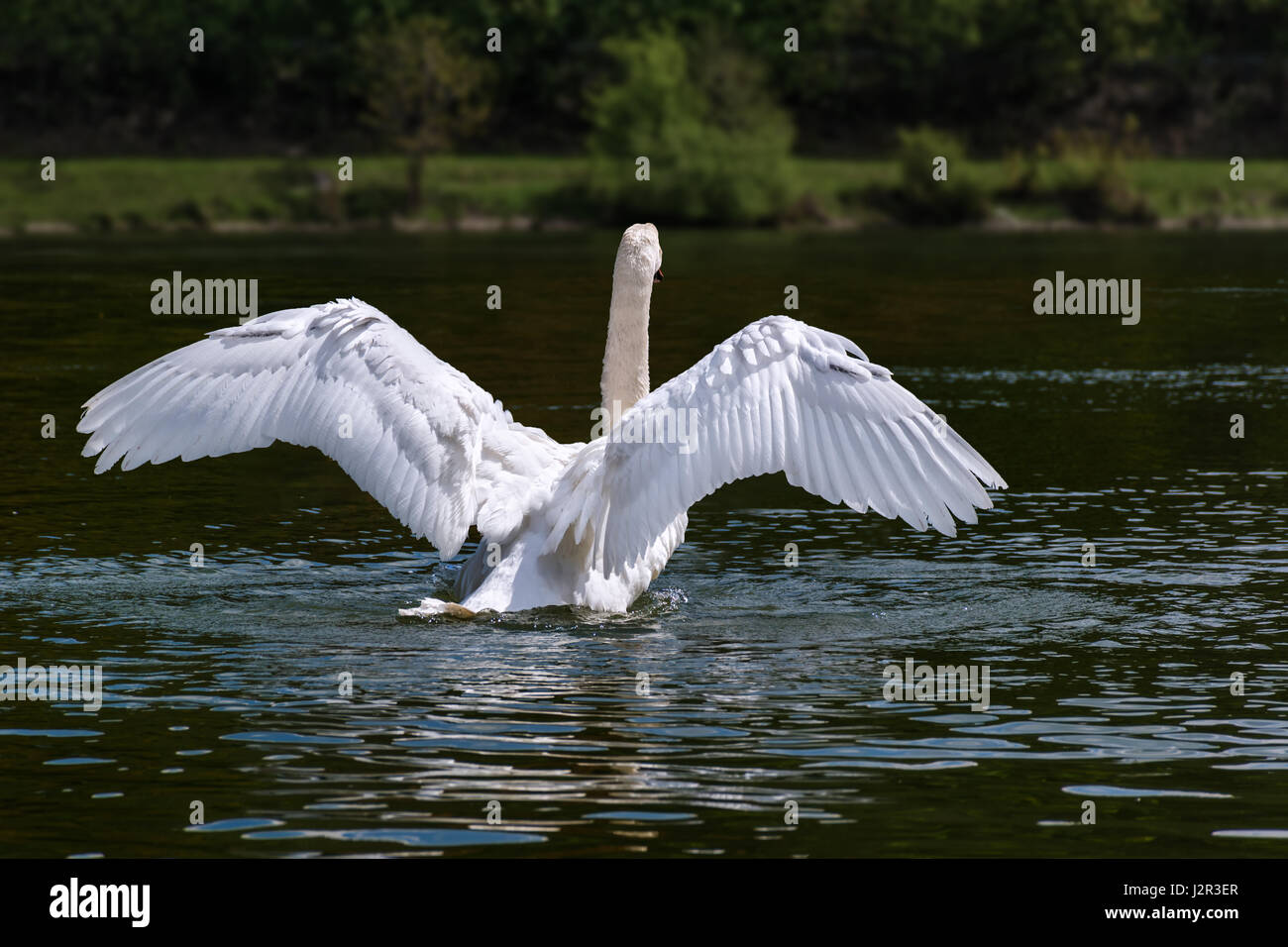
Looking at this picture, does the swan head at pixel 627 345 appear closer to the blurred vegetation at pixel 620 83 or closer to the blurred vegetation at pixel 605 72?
the blurred vegetation at pixel 620 83

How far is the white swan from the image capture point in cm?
1293

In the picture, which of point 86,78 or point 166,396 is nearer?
point 166,396

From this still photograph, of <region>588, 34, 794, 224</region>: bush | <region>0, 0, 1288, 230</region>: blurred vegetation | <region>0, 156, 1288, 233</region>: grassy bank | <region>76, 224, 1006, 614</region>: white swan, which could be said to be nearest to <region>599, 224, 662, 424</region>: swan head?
<region>76, 224, 1006, 614</region>: white swan

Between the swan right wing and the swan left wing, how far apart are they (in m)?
1.38

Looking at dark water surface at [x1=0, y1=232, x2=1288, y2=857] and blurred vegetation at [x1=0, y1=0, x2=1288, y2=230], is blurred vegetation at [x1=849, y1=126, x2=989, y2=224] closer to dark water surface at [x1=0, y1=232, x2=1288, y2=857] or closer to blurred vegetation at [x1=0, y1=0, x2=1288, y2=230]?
blurred vegetation at [x1=0, y1=0, x2=1288, y2=230]

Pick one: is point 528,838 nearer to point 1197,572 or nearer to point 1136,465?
point 1197,572

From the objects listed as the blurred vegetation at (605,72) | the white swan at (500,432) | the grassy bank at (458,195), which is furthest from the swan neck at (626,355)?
the blurred vegetation at (605,72)

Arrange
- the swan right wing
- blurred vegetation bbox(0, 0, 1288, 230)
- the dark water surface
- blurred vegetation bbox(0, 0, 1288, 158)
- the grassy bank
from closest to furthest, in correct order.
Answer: the dark water surface
the swan right wing
the grassy bank
blurred vegetation bbox(0, 0, 1288, 230)
blurred vegetation bbox(0, 0, 1288, 158)

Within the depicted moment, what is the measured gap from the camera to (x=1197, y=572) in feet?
52.3

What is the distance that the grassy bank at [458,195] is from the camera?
81625 mm

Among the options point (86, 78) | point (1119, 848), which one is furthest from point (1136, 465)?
point (86, 78)

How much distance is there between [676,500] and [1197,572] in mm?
4591

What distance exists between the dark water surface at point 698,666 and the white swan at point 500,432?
1.69 feet

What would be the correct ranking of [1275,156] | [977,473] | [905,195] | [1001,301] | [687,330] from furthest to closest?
[1275,156]
[905,195]
[1001,301]
[687,330]
[977,473]
